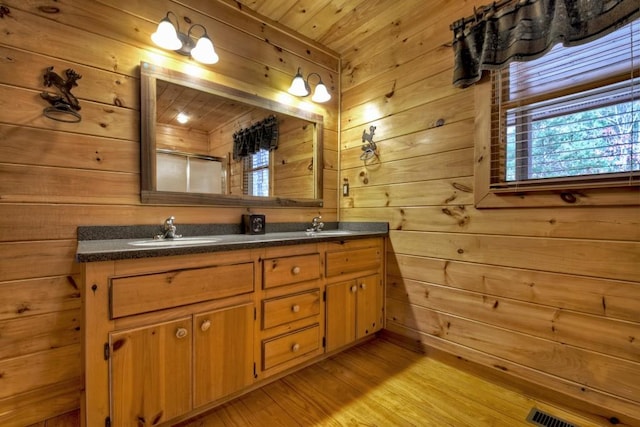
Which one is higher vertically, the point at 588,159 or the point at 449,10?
the point at 449,10

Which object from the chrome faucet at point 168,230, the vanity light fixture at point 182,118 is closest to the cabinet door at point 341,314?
the chrome faucet at point 168,230

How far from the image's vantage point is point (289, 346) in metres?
1.67

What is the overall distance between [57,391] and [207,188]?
1248 millimetres

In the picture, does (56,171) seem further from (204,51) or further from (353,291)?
(353,291)

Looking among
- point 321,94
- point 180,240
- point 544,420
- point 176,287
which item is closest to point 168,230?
point 180,240

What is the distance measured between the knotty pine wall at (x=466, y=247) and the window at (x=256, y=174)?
753mm

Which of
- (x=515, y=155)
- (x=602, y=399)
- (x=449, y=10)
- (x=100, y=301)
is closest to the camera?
(x=100, y=301)

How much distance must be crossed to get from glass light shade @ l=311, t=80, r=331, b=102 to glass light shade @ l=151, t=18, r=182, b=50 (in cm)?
103

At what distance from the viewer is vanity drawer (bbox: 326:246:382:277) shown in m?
1.88

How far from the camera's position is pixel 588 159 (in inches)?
56.2

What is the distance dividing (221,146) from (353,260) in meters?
1.16

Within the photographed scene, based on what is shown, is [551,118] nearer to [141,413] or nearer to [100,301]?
[100,301]

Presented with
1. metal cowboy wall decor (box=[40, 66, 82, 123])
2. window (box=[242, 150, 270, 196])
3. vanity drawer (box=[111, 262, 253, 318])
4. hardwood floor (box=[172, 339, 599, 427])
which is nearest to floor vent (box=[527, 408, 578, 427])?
hardwood floor (box=[172, 339, 599, 427])

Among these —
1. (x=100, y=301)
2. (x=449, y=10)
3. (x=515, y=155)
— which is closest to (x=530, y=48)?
(x=515, y=155)
